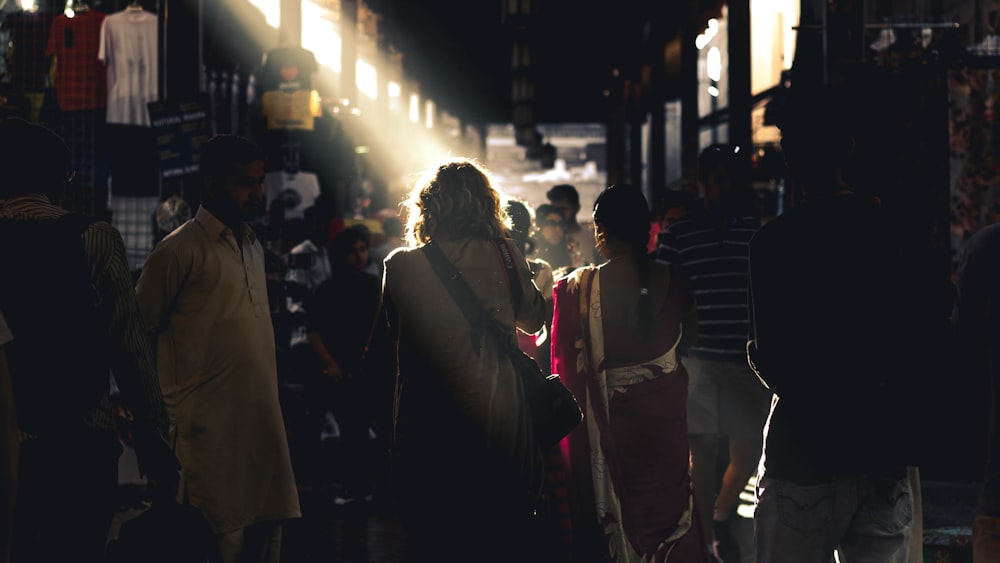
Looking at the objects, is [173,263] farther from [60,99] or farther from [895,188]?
[60,99]

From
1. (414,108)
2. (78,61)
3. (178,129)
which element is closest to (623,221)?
(178,129)

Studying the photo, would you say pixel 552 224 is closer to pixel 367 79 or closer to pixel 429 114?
pixel 367 79

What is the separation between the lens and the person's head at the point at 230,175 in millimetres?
4969

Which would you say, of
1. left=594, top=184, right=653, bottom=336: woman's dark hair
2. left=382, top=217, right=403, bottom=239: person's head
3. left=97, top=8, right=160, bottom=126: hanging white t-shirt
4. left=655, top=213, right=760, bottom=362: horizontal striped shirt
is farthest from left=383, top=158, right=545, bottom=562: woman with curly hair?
left=382, top=217, right=403, bottom=239: person's head

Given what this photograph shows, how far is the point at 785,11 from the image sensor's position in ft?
71.5

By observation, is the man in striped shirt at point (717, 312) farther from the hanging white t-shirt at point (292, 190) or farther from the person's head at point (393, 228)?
the hanging white t-shirt at point (292, 190)

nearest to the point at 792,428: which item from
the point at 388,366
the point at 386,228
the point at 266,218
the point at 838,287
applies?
the point at 838,287

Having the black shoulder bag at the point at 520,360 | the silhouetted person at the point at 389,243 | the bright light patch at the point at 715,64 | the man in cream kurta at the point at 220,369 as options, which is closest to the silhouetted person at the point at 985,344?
the black shoulder bag at the point at 520,360

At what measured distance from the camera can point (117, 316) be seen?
4.04m

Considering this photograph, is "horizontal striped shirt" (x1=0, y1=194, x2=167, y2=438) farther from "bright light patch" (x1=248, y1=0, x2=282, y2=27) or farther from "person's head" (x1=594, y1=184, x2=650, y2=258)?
"bright light patch" (x1=248, y1=0, x2=282, y2=27)

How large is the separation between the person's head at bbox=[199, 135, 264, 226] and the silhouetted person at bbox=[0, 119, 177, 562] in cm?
97

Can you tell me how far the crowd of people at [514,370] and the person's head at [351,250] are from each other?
9.63 ft

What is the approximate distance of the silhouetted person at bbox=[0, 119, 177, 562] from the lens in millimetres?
3771

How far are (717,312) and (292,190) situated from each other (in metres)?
10.4
